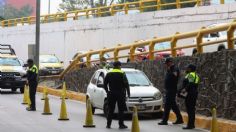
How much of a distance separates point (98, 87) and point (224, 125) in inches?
222

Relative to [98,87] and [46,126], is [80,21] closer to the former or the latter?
[98,87]

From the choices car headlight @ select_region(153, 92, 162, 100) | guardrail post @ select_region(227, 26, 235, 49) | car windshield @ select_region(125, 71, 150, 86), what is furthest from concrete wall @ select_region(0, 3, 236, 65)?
car headlight @ select_region(153, 92, 162, 100)

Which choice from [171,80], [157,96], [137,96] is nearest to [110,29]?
[157,96]

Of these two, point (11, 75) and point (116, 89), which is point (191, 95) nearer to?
point (116, 89)

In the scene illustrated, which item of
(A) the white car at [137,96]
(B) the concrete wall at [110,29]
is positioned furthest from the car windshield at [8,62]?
(A) the white car at [137,96]

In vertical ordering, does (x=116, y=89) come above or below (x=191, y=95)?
above

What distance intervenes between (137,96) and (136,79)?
1.48 meters

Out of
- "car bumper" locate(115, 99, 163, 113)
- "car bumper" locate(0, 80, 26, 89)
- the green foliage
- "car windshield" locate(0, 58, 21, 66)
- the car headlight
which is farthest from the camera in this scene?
the green foliage

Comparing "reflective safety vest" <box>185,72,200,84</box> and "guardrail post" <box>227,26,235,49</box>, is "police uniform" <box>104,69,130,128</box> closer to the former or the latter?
"reflective safety vest" <box>185,72,200,84</box>

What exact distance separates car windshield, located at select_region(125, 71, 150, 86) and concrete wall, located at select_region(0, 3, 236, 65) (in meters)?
12.3

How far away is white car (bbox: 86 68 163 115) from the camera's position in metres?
18.4

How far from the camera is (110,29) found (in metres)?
41.2

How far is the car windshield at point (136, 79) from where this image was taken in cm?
1956

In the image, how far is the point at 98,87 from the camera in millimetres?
19453
